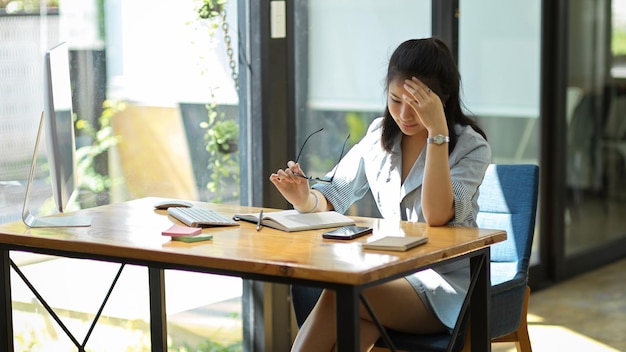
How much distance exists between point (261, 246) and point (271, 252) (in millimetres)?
81

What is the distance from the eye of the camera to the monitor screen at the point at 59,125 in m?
2.30

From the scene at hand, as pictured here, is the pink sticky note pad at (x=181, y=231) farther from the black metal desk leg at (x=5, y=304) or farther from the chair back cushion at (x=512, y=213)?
the chair back cushion at (x=512, y=213)

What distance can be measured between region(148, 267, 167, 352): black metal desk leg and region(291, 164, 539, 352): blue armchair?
1.35 feet

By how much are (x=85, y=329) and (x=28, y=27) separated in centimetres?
96

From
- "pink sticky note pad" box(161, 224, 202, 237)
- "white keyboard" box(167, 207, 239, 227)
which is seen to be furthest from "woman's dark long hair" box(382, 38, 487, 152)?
"pink sticky note pad" box(161, 224, 202, 237)

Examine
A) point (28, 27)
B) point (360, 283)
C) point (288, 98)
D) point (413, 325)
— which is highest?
point (28, 27)

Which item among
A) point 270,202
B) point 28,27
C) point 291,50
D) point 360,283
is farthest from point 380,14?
point 360,283

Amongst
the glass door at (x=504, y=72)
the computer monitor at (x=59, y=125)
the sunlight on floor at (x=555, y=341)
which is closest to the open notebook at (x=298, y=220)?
the computer monitor at (x=59, y=125)

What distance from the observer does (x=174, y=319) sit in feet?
11.0

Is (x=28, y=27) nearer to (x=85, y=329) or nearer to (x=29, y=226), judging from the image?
(x=29, y=226)

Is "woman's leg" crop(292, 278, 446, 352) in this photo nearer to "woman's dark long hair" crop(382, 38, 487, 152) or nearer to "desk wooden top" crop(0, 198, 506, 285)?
"desk wooden top" crop(0, 198, 506, 285)

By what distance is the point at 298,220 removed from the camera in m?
2.45

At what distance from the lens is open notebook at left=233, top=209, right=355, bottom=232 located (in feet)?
7.82

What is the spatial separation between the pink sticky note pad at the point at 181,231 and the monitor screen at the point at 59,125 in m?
0.28
